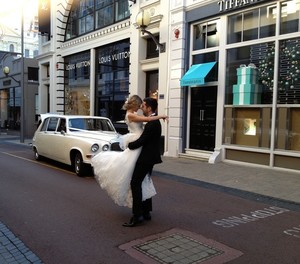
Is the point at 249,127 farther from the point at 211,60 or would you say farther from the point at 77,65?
the point at 77,65

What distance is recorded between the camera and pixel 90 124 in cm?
1098

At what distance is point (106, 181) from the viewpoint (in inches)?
214

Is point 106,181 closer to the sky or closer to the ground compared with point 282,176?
closer to the sky

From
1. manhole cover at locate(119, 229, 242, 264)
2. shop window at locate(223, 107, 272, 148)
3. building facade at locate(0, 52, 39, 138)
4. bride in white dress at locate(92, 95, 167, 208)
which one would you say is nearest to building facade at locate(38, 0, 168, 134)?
building facade at locate(0, 52, 39, 138)

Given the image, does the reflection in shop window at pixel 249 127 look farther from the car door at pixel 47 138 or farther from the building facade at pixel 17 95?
the building facade at pixel 17 95

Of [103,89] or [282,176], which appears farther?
[103,89]

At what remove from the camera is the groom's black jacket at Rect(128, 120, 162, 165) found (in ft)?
17.2

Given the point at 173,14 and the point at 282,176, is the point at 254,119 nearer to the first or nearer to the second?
the point at 282,176

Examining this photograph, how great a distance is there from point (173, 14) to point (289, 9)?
454 cm

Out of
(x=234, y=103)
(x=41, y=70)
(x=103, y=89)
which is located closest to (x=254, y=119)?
(x=234, y=103)

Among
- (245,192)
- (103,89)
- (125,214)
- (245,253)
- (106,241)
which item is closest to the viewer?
(245,253)

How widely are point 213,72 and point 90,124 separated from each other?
4.52 meters

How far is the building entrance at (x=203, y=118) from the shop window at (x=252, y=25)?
1867 millimetres

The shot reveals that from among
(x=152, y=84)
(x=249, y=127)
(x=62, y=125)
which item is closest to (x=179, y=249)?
(x=62, y=125)
